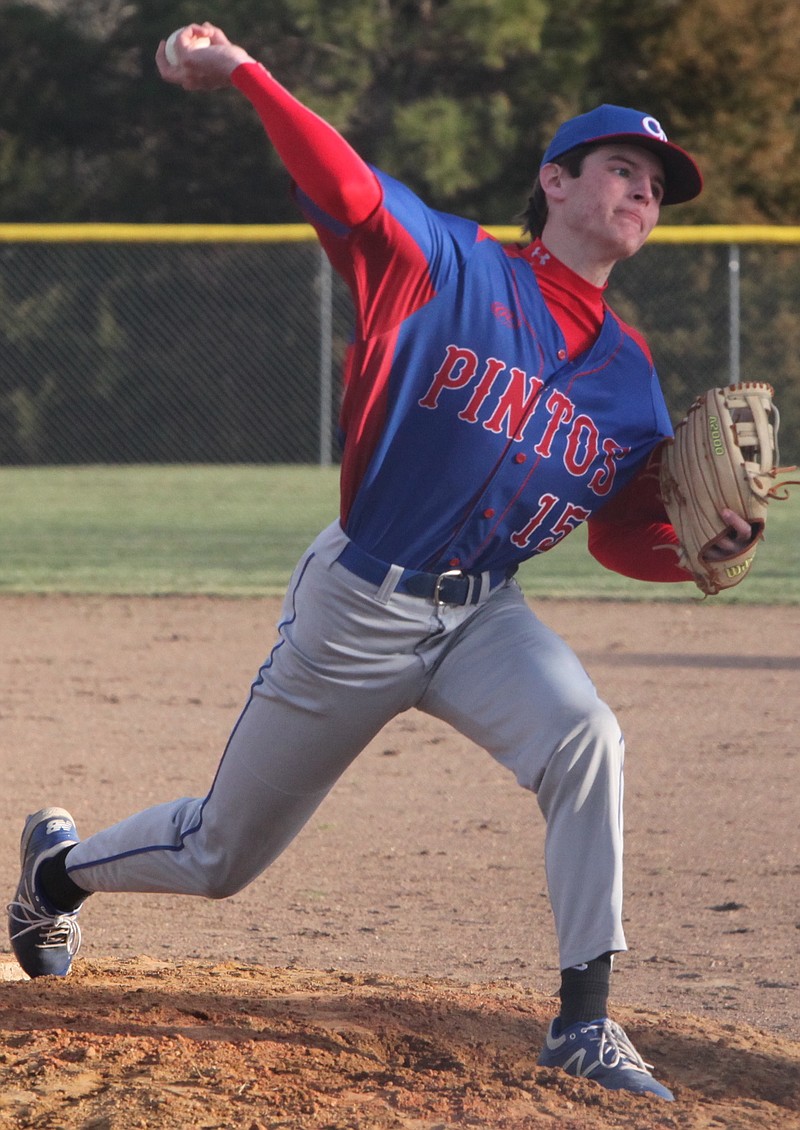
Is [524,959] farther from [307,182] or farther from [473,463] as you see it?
[307,182]

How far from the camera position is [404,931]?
12.7 feet

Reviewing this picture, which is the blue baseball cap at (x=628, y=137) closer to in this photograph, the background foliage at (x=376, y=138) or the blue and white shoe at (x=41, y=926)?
the blue and white shoe at (x=41, y=926)

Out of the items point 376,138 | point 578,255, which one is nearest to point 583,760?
point 578,255

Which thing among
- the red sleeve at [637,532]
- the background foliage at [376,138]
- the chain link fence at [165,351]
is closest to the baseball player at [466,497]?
the red sleeve at [637,532]

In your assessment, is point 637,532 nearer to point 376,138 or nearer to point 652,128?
point 652,128

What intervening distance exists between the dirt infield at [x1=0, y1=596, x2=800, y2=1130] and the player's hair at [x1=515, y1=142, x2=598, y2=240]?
1556 mm

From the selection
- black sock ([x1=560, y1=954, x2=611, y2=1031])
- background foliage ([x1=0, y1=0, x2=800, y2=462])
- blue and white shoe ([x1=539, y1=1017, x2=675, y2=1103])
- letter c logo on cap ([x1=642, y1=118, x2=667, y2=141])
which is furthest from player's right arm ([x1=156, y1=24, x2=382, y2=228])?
background foliage ([x1=0, y1=0, x2=800, y2=462])

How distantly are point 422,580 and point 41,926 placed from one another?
1179 millimetres

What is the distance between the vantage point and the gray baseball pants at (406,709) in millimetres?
2605

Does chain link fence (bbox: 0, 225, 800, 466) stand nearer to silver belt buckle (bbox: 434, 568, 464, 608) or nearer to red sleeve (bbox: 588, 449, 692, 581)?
red sleeve (bbox: 588, 449, 692, 581)

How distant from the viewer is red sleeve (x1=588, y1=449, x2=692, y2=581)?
3.17m

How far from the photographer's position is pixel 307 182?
257cm

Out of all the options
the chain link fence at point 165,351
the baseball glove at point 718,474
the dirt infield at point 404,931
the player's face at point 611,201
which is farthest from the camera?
the chain link fence at point 165,351

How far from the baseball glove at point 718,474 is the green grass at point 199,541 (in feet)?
19.3
